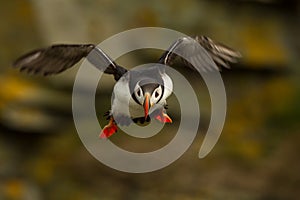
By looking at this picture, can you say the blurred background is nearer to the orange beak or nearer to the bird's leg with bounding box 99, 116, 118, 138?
the bird's leg with bounding box 99, 116, 118, 138

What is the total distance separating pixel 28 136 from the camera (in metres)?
4.86

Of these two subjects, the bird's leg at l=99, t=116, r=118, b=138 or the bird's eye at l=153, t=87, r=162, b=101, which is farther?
the bird's leg at l=99, t=116, r=118, b=138

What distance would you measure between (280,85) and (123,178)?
1.14 meters

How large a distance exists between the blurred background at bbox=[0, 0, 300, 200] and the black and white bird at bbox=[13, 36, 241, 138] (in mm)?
3423

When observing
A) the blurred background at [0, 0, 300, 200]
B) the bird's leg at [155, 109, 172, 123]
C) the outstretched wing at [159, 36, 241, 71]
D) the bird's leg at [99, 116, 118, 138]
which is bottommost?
the blurred background at [0, 0, 300, 200]

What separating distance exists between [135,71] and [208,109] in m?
3.57

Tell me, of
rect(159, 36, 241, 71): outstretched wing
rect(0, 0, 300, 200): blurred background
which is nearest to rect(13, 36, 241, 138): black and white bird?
rect(159, 36, 241, 71): outstretched wing

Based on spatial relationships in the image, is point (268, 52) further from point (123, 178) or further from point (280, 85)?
point (123, 178)

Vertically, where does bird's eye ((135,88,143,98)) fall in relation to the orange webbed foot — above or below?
above

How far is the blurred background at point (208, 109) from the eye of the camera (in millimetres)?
4609

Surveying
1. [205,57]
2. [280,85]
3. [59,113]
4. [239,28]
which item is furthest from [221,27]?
[205,57]

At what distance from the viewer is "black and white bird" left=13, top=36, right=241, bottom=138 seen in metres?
0.93

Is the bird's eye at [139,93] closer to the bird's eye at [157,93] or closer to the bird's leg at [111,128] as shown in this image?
the bird's eye at [157,93]

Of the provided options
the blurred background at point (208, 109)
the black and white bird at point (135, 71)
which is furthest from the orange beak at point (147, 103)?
the blurred background at point (208, 109)
